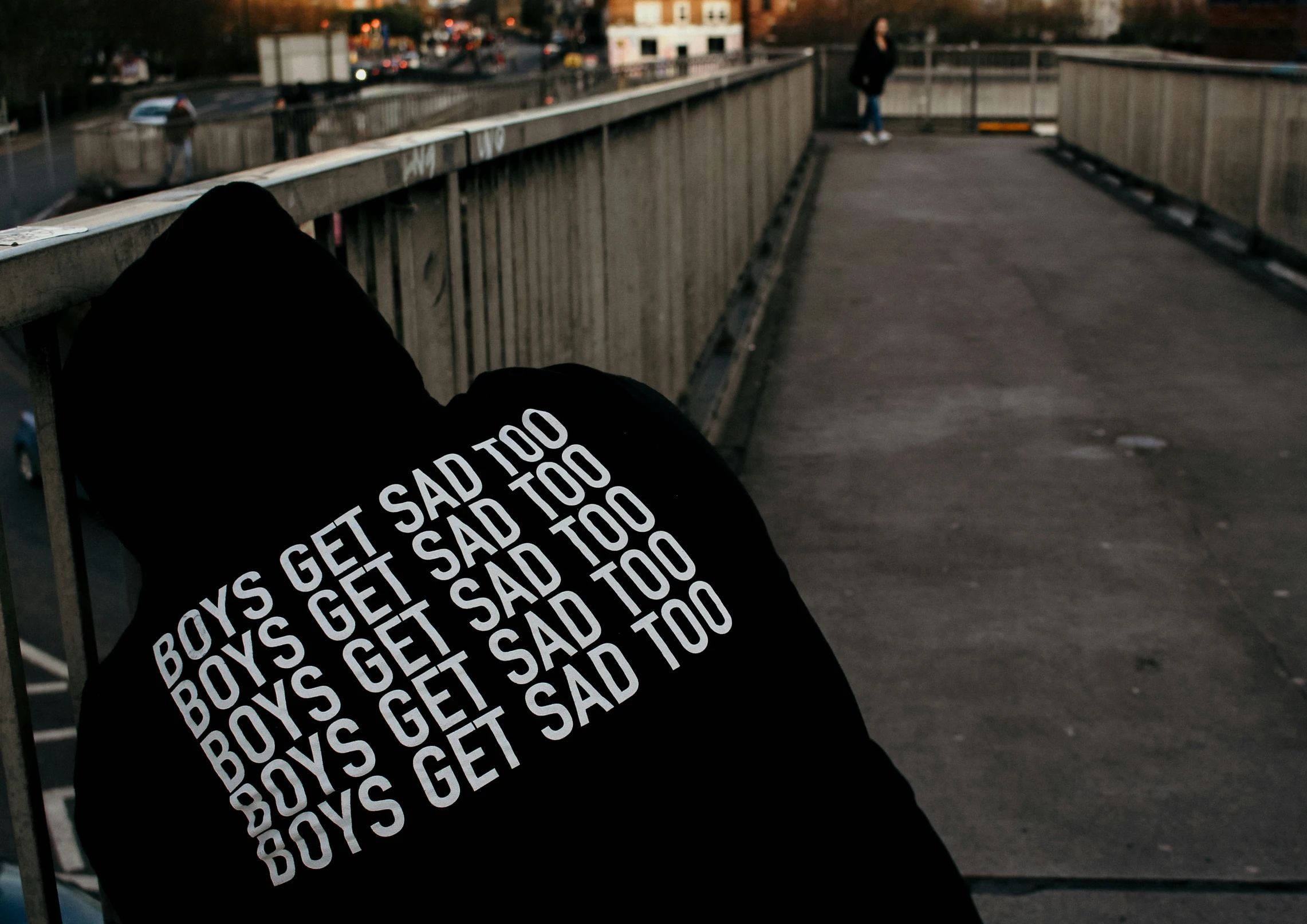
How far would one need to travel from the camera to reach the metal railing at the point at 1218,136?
10.3 metres

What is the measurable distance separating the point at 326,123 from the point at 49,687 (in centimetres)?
2197

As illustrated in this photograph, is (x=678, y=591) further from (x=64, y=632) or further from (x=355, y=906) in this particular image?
(x=64, y=632)

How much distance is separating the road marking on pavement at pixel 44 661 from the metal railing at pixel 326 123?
16775 millimetres

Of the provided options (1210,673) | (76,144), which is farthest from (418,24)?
(1210,673)

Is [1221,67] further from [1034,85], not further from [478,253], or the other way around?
[1034,85]

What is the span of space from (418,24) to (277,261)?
19437 centimetres

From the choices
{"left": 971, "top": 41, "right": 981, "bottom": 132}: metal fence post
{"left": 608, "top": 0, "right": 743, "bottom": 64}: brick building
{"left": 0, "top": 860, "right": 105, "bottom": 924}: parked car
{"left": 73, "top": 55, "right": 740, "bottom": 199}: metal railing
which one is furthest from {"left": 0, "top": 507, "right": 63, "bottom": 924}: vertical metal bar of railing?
{"left": 608, "top": 0, "right": 743, "bottom": 64}: brick building

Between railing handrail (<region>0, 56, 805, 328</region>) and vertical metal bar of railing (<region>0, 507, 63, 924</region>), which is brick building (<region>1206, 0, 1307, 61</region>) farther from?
vertical metal bar of railing (<region>0, 507, 63, 924</region>)

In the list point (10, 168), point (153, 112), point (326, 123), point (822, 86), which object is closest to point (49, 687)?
point (822, 86)

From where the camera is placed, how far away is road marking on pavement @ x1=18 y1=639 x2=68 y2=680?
10.4 metres

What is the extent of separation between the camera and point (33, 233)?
1608 millimetres

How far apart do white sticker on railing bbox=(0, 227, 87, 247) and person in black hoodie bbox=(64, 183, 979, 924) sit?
10 centimetres

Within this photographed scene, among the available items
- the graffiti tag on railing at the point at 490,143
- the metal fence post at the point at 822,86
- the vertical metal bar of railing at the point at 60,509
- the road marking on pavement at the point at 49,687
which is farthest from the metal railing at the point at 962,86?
the vertical metal bar of railing at the point at 60,509

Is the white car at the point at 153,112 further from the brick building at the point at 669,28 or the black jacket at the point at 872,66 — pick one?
the brick building at the point at 669,28
